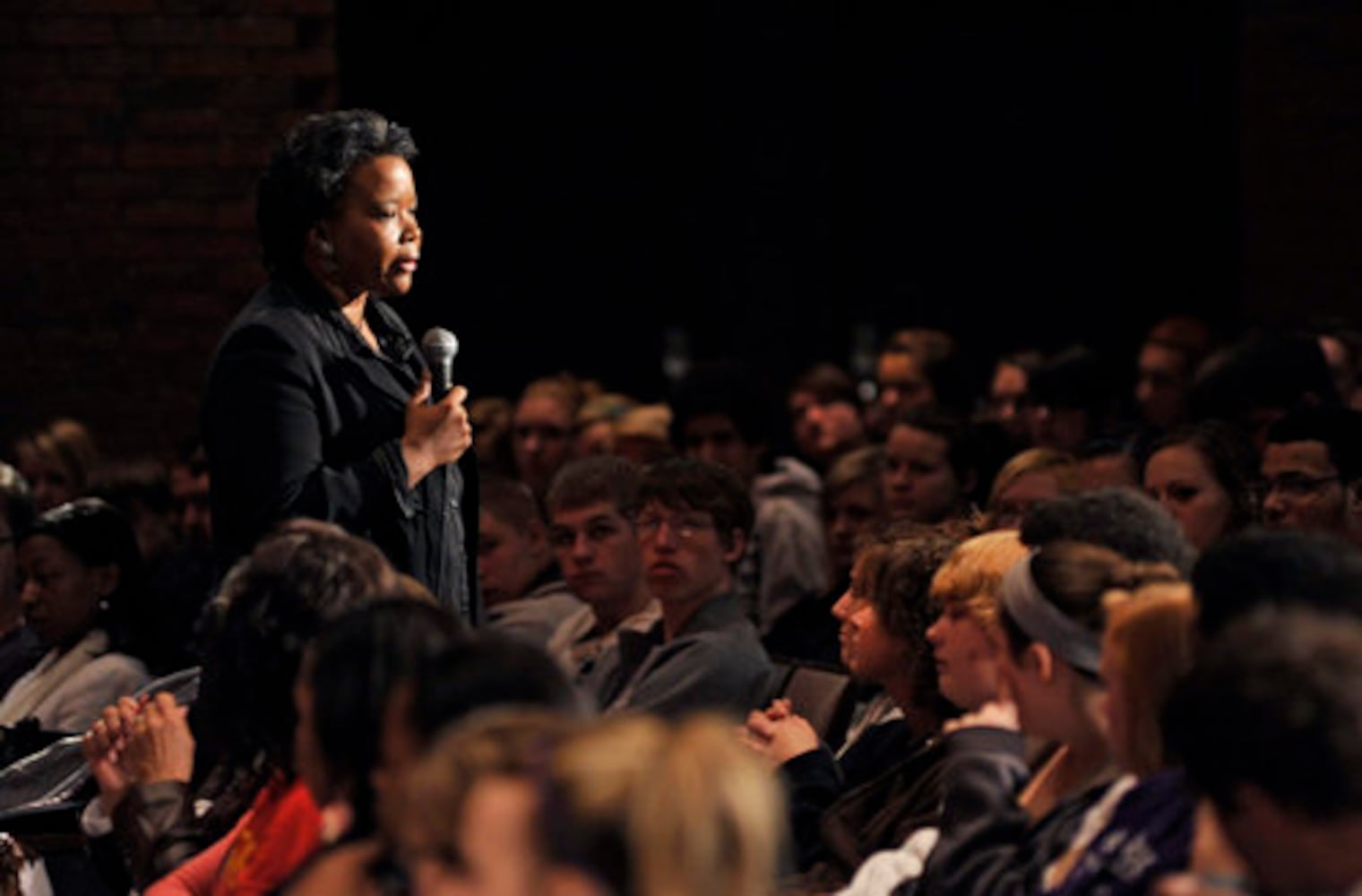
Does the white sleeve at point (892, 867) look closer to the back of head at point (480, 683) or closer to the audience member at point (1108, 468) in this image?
the back of head at point (480, 683)

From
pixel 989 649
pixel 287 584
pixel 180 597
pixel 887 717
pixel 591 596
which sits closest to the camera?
pixel 287 584

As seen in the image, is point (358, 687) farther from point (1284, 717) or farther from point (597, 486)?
point (597, 486)

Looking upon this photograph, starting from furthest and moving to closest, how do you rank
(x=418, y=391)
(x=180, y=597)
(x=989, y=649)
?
(x=180, y=597) < (x=418, y=391) < (x=989, y=649)

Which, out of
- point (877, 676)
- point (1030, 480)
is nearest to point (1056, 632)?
point (877, 676)

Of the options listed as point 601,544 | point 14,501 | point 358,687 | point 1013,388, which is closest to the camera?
point 358,687

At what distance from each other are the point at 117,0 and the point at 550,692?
19.7 feet

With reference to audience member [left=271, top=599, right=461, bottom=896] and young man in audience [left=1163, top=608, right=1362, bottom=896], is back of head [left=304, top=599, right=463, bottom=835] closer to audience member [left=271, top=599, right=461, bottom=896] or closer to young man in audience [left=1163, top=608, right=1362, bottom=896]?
audience member [left=271, top=599, right=461, bottom=896]

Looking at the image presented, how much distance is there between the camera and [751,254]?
44.2ft

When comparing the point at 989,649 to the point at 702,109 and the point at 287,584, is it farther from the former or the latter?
the point at 702,109

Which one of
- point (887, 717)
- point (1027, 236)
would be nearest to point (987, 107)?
point (1027, 236)

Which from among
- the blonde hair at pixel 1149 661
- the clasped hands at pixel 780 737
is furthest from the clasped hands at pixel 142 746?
the blonde hair at pixel 1149 661

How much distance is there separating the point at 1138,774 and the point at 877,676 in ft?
4.79

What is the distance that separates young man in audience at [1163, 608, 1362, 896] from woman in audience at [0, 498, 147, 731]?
3997 millimetres

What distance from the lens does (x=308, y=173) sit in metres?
4.56
